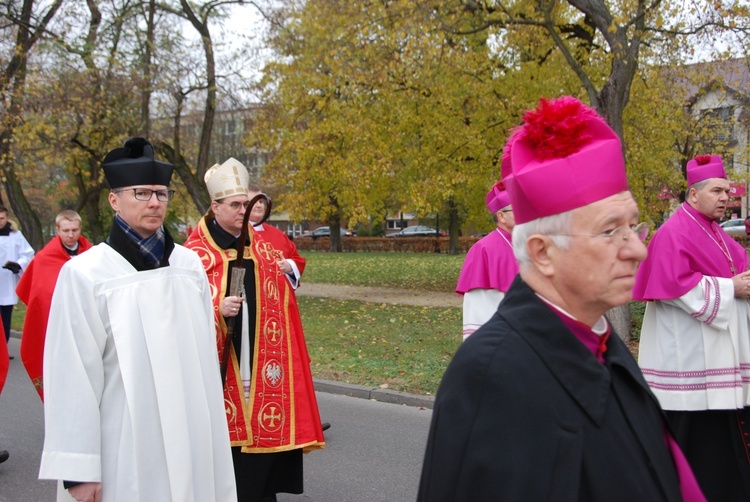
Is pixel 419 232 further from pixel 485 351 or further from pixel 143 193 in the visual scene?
pixel 485 351

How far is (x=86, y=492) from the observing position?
298 centimetres

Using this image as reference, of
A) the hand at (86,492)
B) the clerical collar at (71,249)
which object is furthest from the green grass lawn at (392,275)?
the hand at (86,492)

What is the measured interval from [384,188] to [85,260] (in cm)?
1555

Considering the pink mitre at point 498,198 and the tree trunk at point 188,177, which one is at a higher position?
the tree trunk at point 188,177

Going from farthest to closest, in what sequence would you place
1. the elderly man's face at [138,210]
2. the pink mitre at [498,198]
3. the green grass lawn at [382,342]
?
the green grass lawn at [382,342], the pink mitre at [498,198], the elderly man's face at [138,210]

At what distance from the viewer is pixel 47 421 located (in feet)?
9.90

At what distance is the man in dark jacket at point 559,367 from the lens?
1.70m

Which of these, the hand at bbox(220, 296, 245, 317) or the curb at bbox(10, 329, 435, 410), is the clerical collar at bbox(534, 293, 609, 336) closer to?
the hand at bbox(220, 296, 245, 317)

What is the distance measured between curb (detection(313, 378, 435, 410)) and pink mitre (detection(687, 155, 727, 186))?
3.90m

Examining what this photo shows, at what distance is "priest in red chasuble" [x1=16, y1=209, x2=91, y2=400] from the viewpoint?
408 centimetres

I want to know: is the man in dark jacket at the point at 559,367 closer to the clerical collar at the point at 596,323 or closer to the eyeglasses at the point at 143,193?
the clerical collar at the point at 596,323

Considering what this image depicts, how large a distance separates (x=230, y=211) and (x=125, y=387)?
173 cm

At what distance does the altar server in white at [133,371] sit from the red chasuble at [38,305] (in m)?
0.97

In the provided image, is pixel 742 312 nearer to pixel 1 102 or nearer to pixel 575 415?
pixel 575 415
